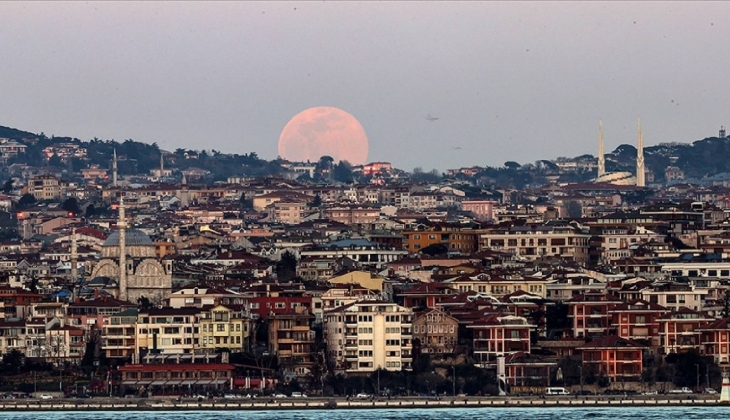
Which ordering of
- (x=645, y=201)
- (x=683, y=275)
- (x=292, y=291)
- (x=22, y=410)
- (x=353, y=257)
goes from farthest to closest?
1. (x=645, y=201)
2. (x=353, y=257)
3. (x=683, y=275)
4. (x=292, y=291)
5. (x=22, y=410)

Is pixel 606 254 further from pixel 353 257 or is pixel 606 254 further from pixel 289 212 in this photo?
pixel 289 212

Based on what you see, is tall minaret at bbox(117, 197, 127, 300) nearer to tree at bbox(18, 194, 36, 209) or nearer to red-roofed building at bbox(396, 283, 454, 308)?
red-roofed building at bbox(396, 283, 454, 308)

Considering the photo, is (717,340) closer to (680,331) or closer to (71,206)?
(680,331)

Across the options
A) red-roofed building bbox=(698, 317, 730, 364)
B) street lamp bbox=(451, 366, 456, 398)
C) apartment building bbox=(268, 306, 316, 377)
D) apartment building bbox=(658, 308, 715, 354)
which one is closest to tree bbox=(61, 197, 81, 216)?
apartment building bbox=(268, 306, 316, 377)

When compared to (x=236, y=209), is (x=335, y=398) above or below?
below

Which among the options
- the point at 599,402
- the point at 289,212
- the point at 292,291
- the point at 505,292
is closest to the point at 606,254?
the point at 505,292

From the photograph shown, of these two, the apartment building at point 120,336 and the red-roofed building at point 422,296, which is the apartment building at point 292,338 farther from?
the red-roofed building at point 422,296
